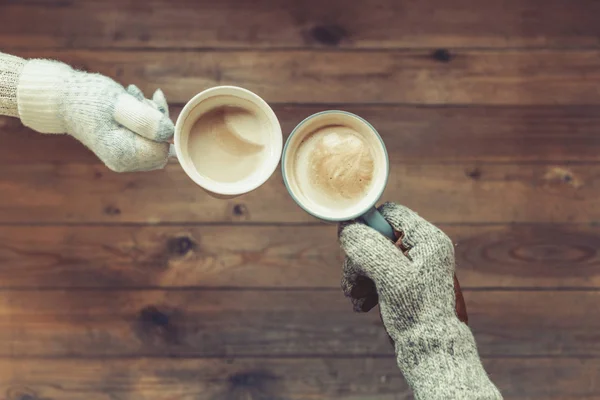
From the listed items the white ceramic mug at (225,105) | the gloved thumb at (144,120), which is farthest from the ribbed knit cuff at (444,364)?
the gloved thumb at (144,120)

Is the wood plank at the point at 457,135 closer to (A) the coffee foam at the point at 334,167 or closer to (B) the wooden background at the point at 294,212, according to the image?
(B) the wooden background at the point at 294,212

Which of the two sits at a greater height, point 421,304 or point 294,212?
point 294,212

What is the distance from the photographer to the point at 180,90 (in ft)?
3.75

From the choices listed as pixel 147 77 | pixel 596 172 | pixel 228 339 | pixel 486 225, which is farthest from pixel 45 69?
pixel 596 172

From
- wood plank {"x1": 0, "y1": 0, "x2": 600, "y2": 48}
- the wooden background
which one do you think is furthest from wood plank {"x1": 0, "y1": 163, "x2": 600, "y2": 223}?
wood plank {"x1": 0, "y1": 0, "x2": 600, "y2": 48}

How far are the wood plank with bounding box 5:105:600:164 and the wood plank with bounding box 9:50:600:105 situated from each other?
0.02 meters

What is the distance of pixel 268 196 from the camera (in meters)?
1.15

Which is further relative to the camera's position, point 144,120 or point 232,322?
point 232,322

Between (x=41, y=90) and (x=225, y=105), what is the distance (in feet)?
0.94

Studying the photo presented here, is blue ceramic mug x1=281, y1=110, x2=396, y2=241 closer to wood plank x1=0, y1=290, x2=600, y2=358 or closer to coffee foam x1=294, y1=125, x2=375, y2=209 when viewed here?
coffee foam x1=294, y1=125, x2=375, y2=209

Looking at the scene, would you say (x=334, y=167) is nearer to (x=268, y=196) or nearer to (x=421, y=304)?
(x=421, y=304)

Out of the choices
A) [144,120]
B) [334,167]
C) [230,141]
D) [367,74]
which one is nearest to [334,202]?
[334,167]

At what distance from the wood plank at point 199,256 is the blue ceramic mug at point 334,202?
376 millimetres

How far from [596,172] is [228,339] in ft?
2.66
